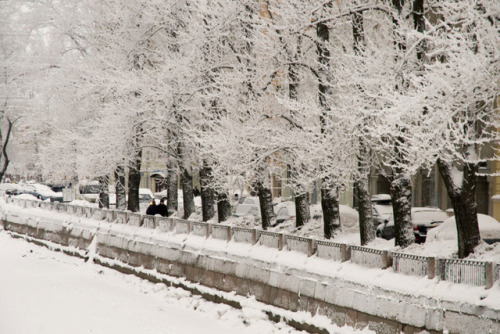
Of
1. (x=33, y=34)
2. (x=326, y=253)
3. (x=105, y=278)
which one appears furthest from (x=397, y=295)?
(x=33, y=34)

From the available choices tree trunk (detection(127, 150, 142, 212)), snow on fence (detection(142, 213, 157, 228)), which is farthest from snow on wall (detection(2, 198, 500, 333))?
tree trunk (detection(127, 150, 142, 212))

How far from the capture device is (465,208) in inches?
517

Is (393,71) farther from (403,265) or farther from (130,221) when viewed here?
(130,221)

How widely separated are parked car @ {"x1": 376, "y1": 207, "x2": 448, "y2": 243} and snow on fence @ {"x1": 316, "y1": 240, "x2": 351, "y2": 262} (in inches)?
328

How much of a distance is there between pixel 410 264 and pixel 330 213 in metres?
6.93

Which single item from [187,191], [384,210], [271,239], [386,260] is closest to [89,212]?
[187,191]

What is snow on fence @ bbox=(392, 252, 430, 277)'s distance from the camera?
38.2 ft

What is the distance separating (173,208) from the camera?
30.3 meters

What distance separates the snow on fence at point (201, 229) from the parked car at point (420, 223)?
663 centimetres

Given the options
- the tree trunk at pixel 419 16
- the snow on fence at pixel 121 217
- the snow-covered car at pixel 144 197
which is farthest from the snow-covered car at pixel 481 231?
the snow-covered car at pixel 144 197

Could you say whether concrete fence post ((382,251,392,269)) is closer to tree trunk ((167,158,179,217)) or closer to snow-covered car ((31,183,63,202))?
tree trunk ((167,158,179,217))

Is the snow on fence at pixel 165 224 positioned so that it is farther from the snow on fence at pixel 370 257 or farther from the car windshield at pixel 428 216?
the snow on fence at pixel 370 257

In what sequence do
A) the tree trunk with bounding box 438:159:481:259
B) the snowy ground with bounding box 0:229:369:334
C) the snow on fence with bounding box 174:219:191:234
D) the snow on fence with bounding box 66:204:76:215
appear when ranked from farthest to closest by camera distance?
the snow on fence with bounding box 66:204:76:215 → the snow on fence with bounding box 174:219:191:234 → the snowy ground with bounding box 0:229:369:334 → the tree trunk with bounding box 438:159:481:259

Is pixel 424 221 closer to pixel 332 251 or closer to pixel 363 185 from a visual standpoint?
pixel 363 185
